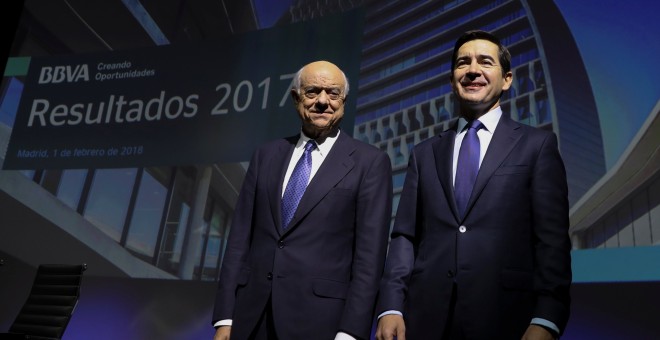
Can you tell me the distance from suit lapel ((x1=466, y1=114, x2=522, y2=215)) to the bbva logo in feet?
13.1

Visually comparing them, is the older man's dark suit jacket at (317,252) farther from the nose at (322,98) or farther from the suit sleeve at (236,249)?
the nose at (322,98)

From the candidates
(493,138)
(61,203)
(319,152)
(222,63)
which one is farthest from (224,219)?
(493,138)

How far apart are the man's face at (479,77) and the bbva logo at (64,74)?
12.7ft

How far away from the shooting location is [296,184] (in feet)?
5.32

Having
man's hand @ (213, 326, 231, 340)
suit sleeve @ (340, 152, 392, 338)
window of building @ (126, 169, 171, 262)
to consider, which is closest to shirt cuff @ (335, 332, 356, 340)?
suit sleeve @ (340, 152, 392, 338)

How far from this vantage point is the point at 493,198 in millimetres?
1356

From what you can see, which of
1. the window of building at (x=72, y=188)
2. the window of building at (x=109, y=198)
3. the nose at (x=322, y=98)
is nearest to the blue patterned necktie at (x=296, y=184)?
the nose at (x=322, y=98)

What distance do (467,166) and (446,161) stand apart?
6 cm

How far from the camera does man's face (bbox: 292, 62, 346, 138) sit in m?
1.64

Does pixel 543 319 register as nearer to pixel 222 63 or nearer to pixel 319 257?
pixel 319 257

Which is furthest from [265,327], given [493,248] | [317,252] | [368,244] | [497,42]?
[497,42]

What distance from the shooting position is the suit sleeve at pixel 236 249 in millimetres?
1555

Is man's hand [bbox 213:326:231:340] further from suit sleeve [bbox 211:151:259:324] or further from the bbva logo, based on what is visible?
the bbva logo

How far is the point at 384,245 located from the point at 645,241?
190 centimetres
